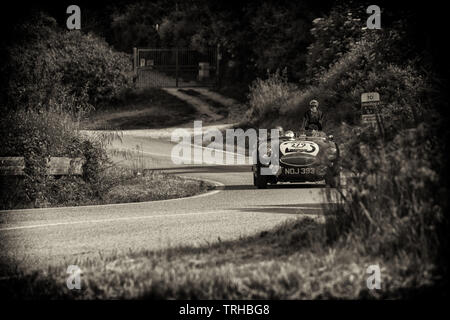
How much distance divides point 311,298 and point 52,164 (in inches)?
447

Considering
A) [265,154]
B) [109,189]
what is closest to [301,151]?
[265,154]

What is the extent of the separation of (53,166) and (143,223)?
177 inches

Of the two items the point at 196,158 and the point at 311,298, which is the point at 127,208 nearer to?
the point at 311,298

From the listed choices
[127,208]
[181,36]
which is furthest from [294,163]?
[181,36]

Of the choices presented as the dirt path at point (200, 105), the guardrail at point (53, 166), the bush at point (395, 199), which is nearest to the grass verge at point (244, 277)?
the bush at point (395, 199)

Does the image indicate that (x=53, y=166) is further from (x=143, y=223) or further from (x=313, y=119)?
(x=313, y=119)

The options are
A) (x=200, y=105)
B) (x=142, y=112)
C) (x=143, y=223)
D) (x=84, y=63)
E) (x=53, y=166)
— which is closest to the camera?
(x=143, y=223)

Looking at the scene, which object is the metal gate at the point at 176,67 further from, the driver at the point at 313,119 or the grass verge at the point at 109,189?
the driver at the point at 313,119

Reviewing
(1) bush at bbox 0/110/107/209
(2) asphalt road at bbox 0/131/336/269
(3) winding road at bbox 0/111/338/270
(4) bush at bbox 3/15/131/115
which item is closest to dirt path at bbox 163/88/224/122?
(4) bush at bbox 3/15/131/115

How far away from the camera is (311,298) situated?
7.90 metres

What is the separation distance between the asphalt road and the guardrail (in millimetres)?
1326

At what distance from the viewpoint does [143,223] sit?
14602mm

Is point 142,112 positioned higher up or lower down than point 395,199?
higher up

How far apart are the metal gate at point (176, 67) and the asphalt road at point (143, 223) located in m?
32.9
